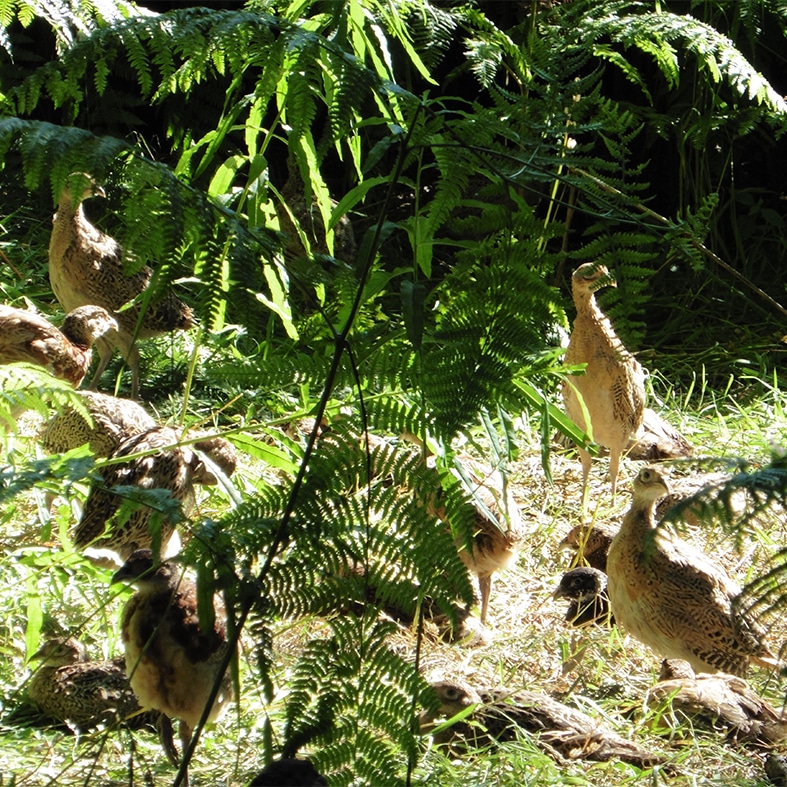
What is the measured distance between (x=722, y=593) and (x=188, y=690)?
1.87 m

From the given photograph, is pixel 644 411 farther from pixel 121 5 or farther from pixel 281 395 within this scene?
pixel 121 5

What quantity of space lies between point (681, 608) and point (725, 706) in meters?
0.59

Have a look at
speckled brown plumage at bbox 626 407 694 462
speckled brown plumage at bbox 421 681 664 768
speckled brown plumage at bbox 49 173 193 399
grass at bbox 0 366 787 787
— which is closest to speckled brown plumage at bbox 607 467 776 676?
grass at bbox 0 366 787 787

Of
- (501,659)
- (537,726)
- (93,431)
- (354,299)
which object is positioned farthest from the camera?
(93,431)

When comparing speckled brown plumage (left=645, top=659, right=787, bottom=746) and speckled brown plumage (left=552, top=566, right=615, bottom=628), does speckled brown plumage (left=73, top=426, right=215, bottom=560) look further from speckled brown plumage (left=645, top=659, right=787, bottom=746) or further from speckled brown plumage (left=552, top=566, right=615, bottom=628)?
speckled brown plumage (left=645, top=659, right=787, bottom=746)

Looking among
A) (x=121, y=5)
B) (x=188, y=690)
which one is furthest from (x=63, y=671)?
(x=121, y=5)

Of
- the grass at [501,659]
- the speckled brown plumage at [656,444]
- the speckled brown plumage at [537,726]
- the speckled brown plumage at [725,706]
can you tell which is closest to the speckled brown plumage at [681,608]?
the grass at [501,659]

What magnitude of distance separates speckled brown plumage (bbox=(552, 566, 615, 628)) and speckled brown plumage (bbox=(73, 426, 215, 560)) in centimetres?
138

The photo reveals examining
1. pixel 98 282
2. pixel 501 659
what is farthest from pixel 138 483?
pixel 98 282

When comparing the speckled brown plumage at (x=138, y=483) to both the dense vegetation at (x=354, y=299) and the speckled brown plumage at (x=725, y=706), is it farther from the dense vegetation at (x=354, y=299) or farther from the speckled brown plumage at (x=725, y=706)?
the speckled brown plumage at (x=725, y=706)

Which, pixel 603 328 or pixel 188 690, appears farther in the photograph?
pixel 603 328

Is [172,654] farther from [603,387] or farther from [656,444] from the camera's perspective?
[656,444]

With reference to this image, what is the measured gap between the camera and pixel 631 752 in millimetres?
2961

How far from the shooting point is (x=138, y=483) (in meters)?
3.96
